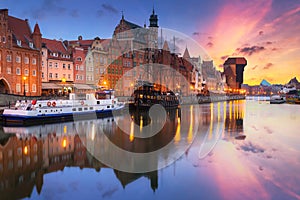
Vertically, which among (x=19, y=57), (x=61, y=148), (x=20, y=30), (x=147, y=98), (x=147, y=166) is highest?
(x=20, y=30)

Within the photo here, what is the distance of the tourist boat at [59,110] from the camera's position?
3156cm

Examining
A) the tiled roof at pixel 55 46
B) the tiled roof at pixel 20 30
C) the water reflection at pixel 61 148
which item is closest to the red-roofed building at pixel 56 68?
the tiled roof at pixel 55 46

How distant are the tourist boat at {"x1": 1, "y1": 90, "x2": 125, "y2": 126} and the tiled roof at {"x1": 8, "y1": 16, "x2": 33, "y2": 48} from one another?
15.7 m

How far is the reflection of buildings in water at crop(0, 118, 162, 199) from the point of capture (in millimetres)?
12797

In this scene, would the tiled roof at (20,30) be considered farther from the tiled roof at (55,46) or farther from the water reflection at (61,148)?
the water reflection at (61,148)

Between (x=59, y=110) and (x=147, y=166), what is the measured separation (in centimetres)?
2312

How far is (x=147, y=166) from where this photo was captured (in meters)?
15.6

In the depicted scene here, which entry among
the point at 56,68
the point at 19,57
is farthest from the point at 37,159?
the point at 56,68

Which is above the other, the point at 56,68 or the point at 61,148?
the point at 56,68

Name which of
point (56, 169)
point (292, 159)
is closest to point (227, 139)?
point (292, 159)

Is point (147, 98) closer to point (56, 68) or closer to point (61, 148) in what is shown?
point (56, 68)

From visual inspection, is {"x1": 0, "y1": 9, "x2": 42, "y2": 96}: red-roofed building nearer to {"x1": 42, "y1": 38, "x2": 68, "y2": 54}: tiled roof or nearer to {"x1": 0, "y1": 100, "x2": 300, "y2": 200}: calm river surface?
{"x1": 42, "y1": 38, "x2": 68, "y2": 54}: tiled roof

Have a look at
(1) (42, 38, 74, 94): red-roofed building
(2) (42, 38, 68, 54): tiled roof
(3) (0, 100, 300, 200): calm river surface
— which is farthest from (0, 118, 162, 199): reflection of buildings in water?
(2) (42, 38, 68, 54): tiled roof

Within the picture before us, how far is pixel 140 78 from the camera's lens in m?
76.8
